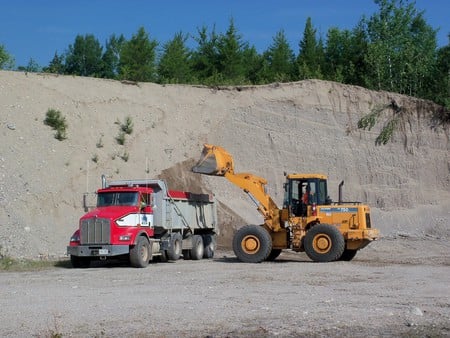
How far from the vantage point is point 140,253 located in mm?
24141

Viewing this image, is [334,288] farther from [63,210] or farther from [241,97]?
[241,97]

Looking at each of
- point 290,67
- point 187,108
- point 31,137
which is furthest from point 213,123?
point 290,67

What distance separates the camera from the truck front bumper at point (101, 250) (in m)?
23.8

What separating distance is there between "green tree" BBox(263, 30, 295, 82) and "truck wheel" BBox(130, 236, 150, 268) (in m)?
27.4

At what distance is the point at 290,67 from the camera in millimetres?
53375

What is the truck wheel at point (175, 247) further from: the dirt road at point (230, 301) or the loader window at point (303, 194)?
the loader window at point (303, 194)

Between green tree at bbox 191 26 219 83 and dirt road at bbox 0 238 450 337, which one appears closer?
dirt road at bbox 0 238 450 337

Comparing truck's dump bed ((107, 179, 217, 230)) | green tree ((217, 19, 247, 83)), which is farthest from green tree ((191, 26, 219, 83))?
truck's dump bed ((107, 179, 217, 230))

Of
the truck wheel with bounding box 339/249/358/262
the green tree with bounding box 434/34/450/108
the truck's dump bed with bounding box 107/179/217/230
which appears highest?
the green tree with bounding box 434/34/450/108

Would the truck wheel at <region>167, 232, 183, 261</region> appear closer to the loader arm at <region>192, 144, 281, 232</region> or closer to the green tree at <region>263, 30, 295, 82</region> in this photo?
the loader arm at <region>192, 144, 281, 232</region>

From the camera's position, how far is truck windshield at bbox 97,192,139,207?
2522cm

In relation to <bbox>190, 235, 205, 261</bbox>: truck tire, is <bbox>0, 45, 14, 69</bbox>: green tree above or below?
above

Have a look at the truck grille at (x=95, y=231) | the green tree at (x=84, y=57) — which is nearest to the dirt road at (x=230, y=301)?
the truck grille at (x=95, y=231)

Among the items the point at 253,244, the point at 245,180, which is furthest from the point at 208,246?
the point at 253,244
